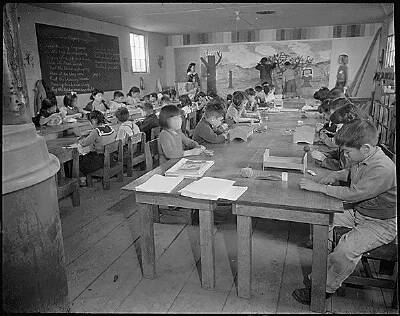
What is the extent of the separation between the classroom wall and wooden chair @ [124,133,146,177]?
1207 mm

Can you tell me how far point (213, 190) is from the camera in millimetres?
1936

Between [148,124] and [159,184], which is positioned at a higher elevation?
[159,184]

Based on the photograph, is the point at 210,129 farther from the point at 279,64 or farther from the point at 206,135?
the point at 279,64

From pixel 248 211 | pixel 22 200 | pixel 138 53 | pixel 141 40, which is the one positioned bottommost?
pixel 248 211

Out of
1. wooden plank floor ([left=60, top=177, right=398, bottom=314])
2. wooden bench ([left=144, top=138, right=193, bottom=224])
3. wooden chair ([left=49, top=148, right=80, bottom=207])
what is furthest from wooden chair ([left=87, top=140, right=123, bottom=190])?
→ wooden bench ([left=144, top=138, right=193, bottom=224])

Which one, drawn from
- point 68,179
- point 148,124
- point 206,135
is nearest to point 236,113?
point 148,124

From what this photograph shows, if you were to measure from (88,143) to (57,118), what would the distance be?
105 centimetres

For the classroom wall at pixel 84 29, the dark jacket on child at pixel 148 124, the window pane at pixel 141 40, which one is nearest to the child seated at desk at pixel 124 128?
the dark jacket on child at pixel 148 124

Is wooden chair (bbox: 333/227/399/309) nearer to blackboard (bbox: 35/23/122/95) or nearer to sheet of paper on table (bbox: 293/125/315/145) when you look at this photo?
sheet of paper on table (bbox: 293/125/315/145)

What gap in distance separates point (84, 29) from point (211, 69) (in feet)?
13.9

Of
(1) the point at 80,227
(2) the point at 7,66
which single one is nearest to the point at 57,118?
(1) the point at 80,227

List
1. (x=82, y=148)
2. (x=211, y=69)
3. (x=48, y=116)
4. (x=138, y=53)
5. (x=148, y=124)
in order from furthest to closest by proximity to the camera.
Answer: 1. (x=211, y=69)
2. (x=138, y=53)
3. (x=148, y=124)
4. (x=48, y=116)
5. (x=82, y=148)

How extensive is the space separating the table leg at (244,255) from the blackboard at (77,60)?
5616 millimetres

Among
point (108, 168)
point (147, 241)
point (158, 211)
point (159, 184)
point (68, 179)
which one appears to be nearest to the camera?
point (159, 184)
